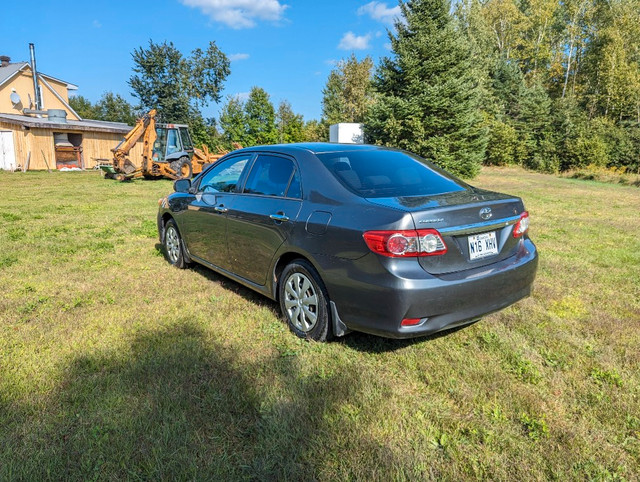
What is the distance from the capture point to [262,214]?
371 centimetres

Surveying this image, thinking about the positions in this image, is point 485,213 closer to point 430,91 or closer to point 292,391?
point 292,391

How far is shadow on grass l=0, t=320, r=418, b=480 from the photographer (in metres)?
2.08

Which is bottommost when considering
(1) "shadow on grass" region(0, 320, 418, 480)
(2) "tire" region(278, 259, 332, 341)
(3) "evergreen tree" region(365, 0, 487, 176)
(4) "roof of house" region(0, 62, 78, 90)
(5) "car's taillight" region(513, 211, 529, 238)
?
(1) "shadow on grass" region(0, 320, 418, 480)

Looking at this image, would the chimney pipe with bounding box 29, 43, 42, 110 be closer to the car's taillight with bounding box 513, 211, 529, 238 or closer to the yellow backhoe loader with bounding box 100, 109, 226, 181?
the yellow backhoe loader with bounding box 100, 109, 226, 181

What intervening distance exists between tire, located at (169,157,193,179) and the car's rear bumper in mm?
16933

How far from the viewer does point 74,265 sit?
5672 millimetres

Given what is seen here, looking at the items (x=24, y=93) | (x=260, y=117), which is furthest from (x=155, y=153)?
(x=260, y=117)

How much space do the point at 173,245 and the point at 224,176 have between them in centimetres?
147

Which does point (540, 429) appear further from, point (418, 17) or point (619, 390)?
point (418, 17)

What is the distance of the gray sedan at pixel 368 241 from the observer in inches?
106

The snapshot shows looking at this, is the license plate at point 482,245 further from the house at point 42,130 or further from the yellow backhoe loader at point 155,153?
the house at point 42,130

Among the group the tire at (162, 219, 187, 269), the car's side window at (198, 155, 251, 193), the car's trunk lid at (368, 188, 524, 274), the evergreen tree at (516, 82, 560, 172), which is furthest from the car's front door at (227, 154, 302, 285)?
the evergreen tree at (516, 82, 560, 172)

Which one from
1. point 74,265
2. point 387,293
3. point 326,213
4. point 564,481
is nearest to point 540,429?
point 564,481

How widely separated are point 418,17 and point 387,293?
21659 millimetres
